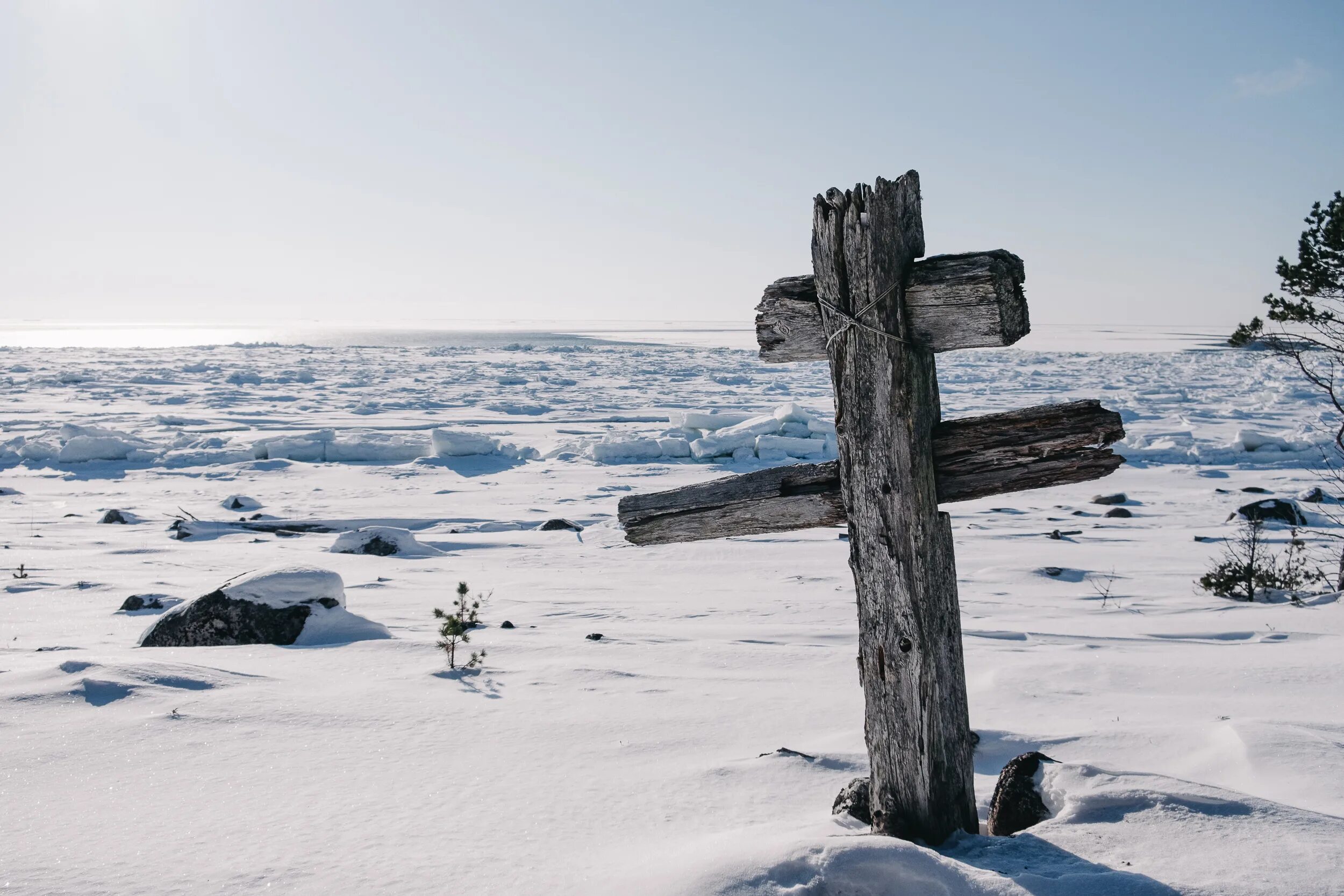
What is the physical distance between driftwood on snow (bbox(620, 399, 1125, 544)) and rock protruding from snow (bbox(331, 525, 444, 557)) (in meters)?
6.30

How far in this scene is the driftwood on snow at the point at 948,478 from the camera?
7.55 feet

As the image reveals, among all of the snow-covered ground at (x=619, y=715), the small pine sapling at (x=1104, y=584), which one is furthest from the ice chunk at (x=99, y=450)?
the small pine sapling at (x=1104, y=584)

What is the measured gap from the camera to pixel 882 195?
2377 millimetres

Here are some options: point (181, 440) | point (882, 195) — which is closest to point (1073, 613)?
point (882, 195)

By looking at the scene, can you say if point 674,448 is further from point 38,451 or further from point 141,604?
point 38,451

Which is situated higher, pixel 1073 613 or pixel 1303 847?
pixel 1303 847

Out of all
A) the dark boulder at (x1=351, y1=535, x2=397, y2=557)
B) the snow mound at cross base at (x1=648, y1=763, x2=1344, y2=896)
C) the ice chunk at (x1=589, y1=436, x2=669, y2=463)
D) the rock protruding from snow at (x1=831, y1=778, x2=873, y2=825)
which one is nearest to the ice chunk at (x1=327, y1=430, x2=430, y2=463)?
the ice chunk at (x1=589, y1=436, x2=669, y2=463)

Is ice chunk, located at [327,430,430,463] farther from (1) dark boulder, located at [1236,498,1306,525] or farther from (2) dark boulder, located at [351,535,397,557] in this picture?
(1) dark boulder, located at [1236,498,1306,525]

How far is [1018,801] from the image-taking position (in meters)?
2.73

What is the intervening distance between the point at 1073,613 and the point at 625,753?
4333 millimetres

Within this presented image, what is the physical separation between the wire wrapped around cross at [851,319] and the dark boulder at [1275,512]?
9.44m

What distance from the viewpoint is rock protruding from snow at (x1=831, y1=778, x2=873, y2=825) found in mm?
2727

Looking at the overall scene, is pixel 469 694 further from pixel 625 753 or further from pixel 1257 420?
pixel 1257 420

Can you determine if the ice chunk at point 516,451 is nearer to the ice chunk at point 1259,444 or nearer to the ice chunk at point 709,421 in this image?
the ice chunk at point 709,421
